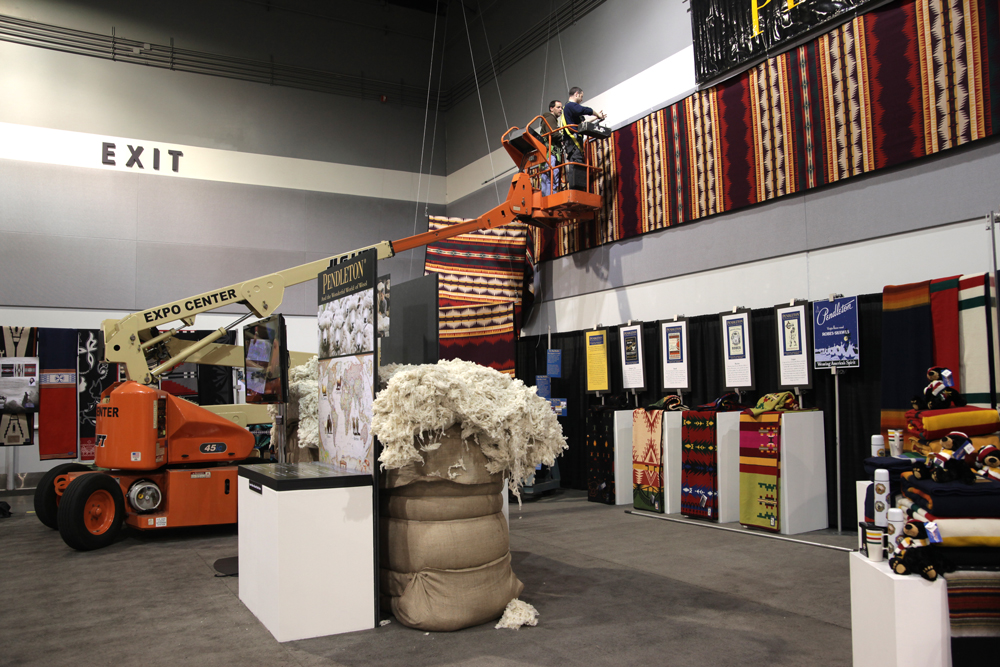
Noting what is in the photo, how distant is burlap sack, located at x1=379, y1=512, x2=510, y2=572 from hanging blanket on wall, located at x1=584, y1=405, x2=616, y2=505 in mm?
4150

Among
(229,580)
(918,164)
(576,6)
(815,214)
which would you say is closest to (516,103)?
(576,6)

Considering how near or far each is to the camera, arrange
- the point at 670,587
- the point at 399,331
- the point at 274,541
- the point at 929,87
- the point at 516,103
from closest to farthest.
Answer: the point at 274,541 < the point at 670,587 < the point at 399,331 < the point at 929,87 < the point at 516,103

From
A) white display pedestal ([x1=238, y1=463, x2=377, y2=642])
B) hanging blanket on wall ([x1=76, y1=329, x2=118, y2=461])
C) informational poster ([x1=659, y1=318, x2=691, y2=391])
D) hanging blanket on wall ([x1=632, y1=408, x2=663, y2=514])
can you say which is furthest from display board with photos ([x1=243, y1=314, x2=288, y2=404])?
hanging blanket on wall ([x1=76, y1=329, x2=118, y2=461])

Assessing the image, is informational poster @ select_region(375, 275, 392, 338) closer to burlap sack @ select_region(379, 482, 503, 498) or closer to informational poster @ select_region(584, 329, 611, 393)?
burlap sack @ select_region(379, 482, 503, 498)

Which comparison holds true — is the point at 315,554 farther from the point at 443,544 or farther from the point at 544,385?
the point at 544,385

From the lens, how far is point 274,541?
3.25m

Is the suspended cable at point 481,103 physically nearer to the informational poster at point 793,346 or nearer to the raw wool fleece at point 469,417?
the informational poster at point 793,346

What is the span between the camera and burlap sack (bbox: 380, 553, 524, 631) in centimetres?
332

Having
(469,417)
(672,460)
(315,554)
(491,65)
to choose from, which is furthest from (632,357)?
(491,65)

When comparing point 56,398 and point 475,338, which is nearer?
point 56,398

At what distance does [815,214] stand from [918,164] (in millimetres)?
909

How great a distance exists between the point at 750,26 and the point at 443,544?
5.79 m

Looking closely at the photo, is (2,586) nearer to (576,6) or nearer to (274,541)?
(274,541)

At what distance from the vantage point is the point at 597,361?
8.20 metres
